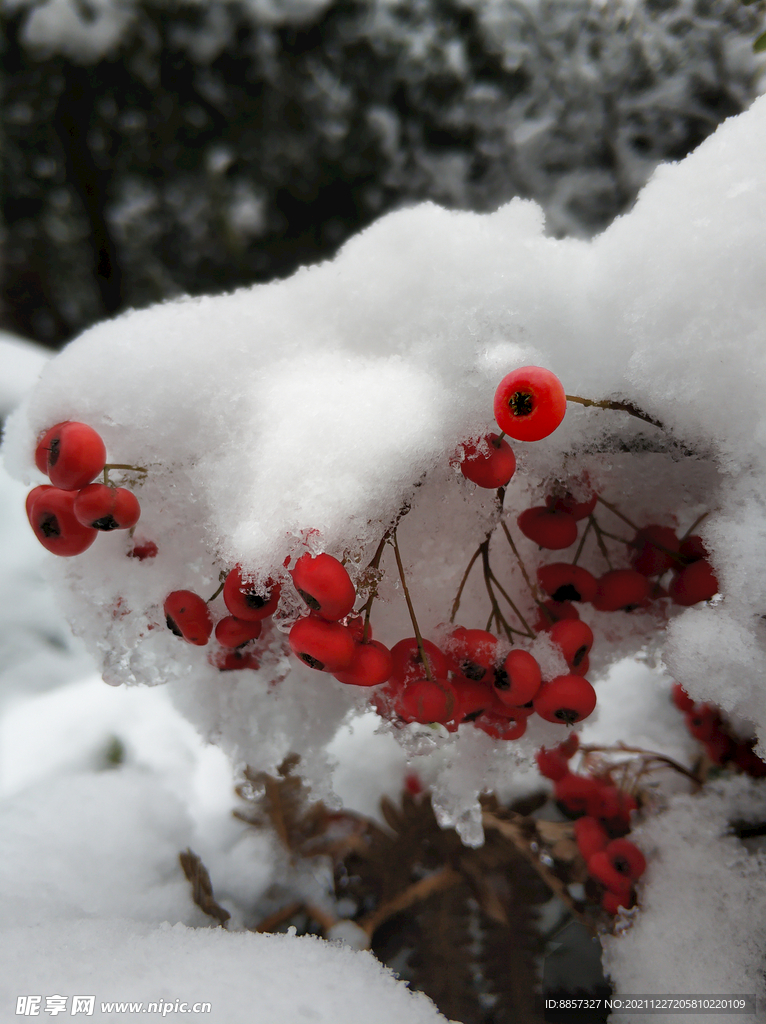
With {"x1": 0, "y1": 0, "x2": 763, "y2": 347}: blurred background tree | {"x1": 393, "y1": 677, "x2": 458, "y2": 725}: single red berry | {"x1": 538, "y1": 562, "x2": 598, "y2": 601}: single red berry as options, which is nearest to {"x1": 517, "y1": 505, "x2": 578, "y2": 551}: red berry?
{"x1": 538, "y1": 562, "x2": 598, "y2": 601}: single red berry

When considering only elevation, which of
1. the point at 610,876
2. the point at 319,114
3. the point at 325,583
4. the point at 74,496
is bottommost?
the point at 610,876

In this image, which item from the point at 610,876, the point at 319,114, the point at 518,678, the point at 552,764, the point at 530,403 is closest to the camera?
the point at 530,403

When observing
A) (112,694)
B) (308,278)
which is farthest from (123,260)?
(308,278)

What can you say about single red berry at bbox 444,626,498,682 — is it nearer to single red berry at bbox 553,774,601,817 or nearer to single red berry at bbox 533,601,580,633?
single red berry at bbox 533,601,580,633

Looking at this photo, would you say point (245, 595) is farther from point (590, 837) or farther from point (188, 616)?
point (590, 837)

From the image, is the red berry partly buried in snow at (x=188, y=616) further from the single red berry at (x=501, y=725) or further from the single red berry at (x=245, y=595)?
the single red berry at (x=501, y=725)

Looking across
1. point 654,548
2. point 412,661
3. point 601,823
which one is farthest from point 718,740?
point 412,661
